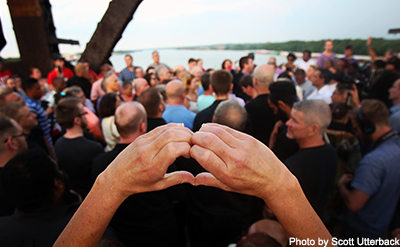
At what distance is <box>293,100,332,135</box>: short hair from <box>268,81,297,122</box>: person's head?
94 cm

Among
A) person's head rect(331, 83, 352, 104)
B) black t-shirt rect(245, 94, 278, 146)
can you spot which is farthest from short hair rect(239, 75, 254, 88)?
person's head rect(331, 83, 352, 104)

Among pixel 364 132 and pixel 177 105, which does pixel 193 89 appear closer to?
pixel 177 105

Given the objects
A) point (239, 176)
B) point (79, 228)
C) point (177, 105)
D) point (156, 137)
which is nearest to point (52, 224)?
point (79, 228)

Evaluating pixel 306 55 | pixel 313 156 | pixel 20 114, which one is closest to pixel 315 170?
pixel 313 156

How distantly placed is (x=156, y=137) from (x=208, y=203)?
1.58m

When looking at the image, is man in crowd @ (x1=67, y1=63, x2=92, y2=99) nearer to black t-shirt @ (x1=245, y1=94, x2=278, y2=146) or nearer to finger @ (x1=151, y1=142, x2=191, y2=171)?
black t-shirt @ (x1=245, y1=94, x2=278, y2=146)

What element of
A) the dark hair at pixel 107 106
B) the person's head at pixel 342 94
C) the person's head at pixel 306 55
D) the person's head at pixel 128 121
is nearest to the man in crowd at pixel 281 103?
the person's head at pixel 342 94

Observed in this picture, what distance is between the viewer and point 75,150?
221cm

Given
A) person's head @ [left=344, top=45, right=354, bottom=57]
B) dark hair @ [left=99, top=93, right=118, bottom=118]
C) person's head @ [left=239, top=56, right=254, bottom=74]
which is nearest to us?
dark hair @ [left=99, top=93, right=118, bottom=118]

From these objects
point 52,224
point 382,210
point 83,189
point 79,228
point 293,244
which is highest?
point 79,228

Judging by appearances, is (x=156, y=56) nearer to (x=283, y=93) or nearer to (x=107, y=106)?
(x=107, y=106)

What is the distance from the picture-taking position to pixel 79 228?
706 millimetres

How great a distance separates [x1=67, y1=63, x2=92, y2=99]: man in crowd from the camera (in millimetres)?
5121

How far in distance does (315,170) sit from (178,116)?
194cm
